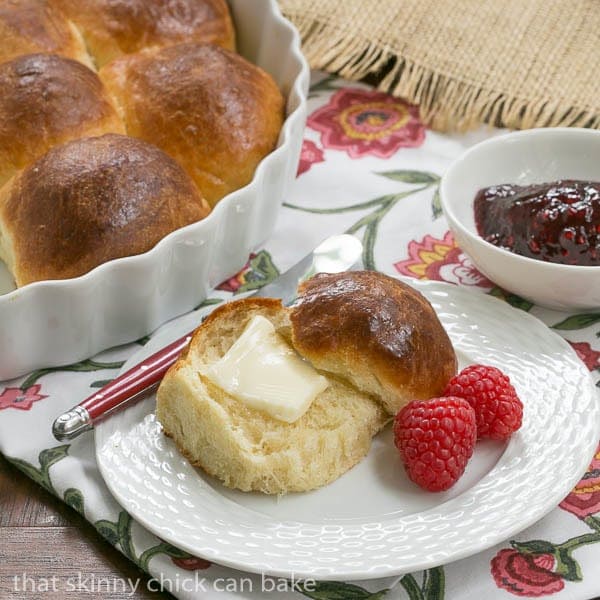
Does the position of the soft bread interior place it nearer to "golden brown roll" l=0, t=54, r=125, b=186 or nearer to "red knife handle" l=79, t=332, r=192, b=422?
"red knife handle" l=79, t=332, r=192, b=422

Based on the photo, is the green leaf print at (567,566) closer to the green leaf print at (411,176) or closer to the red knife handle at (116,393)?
the red knife handle at (116,393)

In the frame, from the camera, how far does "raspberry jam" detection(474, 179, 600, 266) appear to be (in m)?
2.06

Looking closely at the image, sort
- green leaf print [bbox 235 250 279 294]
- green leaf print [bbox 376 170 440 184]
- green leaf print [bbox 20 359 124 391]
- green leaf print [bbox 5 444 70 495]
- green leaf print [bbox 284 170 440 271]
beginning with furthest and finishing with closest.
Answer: green leaf print [bbox 376 170 440 184]
green leaf print [bbox 284 170 440 271]
green leaf print [bbox 235 250 279 294]
green leaf print [bbox 20 359 124 391]
green leaf print [bbox 5 444 70 495]

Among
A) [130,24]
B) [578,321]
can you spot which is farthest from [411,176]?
[130,24]

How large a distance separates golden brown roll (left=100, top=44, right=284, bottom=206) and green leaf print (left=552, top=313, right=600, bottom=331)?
2.62 feet

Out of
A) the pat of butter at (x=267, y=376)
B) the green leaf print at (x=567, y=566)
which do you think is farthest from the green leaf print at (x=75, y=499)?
the green leaf print at (x=567, y=566)

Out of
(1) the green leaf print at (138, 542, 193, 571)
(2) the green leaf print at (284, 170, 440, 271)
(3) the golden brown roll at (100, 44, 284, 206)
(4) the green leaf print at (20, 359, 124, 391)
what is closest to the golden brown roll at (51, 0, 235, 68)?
(3) the golden brown roll at (100, 44, 284, 206)

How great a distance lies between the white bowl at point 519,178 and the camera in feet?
6.78

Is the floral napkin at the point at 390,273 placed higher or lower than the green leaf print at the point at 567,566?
lower

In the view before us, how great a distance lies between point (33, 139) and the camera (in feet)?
7.31

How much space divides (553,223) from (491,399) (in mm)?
509

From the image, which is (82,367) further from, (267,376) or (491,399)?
(491,399)

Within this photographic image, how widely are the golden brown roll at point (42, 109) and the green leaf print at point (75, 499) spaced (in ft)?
2.71

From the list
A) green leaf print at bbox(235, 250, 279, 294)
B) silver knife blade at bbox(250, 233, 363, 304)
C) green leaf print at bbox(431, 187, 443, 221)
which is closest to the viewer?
silver knife blade at bbox(250, 233, 363, 304)
